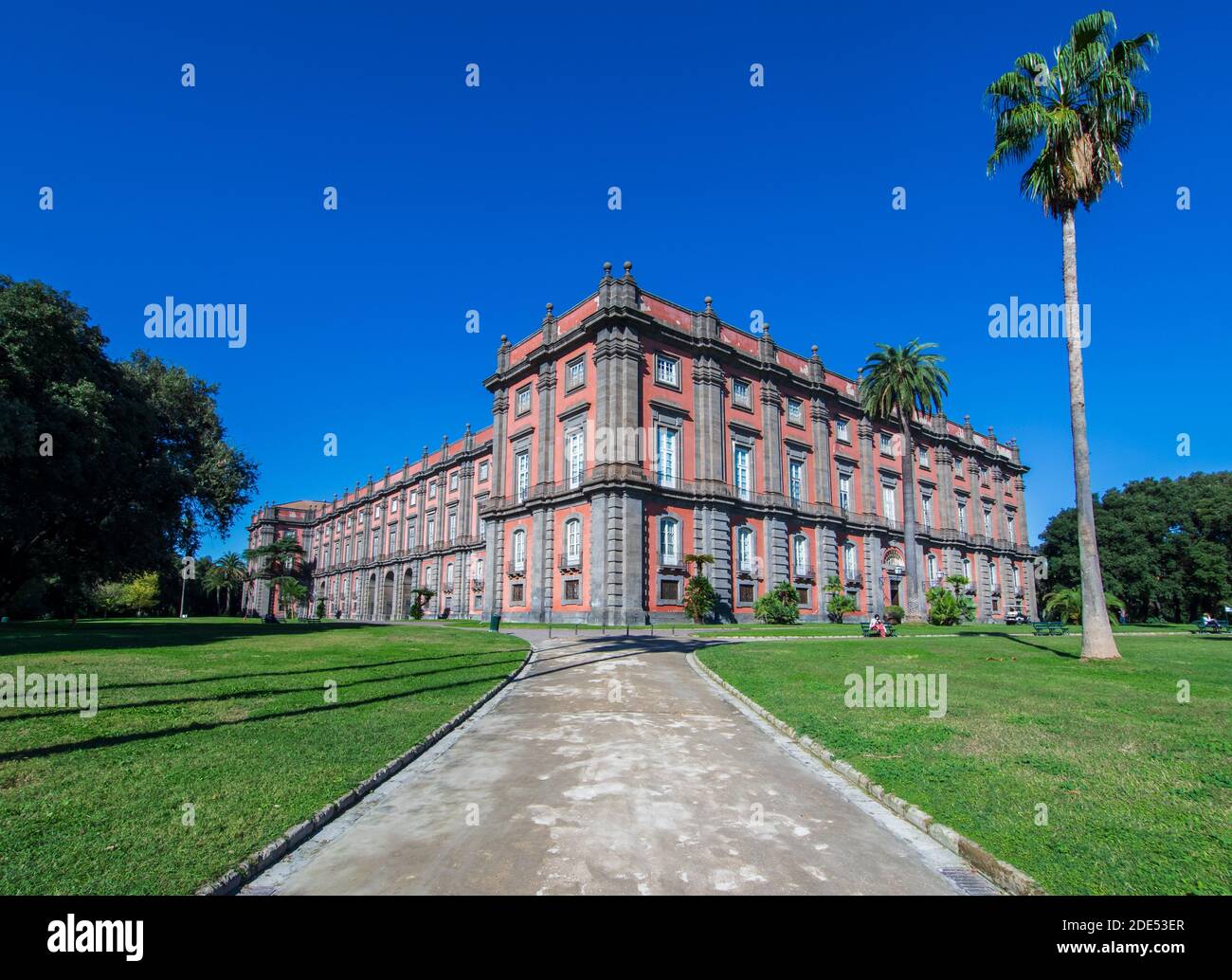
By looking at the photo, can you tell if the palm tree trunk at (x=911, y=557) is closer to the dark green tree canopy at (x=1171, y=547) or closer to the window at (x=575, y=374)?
the window at (x=575, y=374)

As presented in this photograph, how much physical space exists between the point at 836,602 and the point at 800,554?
360 centimetres

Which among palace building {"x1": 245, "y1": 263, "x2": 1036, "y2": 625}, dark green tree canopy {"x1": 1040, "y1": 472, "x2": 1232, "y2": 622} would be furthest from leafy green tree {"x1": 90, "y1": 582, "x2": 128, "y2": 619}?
dark green tree canopy {"x1": 1040, "y1": 472, "x2": 1232, "y2": 622}

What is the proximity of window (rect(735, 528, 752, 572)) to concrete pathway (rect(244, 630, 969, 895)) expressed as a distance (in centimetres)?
2731

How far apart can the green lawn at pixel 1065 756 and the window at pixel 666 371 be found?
22.3m

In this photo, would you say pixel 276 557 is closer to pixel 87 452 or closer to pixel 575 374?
pixel 575 374

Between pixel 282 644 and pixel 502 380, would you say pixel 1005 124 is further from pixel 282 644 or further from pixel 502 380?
pixel 502 380

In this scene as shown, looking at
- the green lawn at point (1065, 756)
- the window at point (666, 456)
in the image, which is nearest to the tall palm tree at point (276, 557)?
the window at point (666, 456)

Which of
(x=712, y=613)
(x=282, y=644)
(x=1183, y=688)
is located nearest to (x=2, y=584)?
(x=282, y=644)

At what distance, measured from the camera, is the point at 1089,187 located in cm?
1627

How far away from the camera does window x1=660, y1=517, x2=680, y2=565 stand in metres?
32.9

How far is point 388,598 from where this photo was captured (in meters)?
65.0

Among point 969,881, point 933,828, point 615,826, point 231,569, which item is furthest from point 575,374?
point 231,569

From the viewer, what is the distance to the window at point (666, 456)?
33938 mm

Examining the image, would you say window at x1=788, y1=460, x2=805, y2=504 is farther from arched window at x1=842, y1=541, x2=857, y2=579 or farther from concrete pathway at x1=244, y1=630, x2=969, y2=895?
concrete pathway at x1=244, y1=630, x2=969, y2=895
